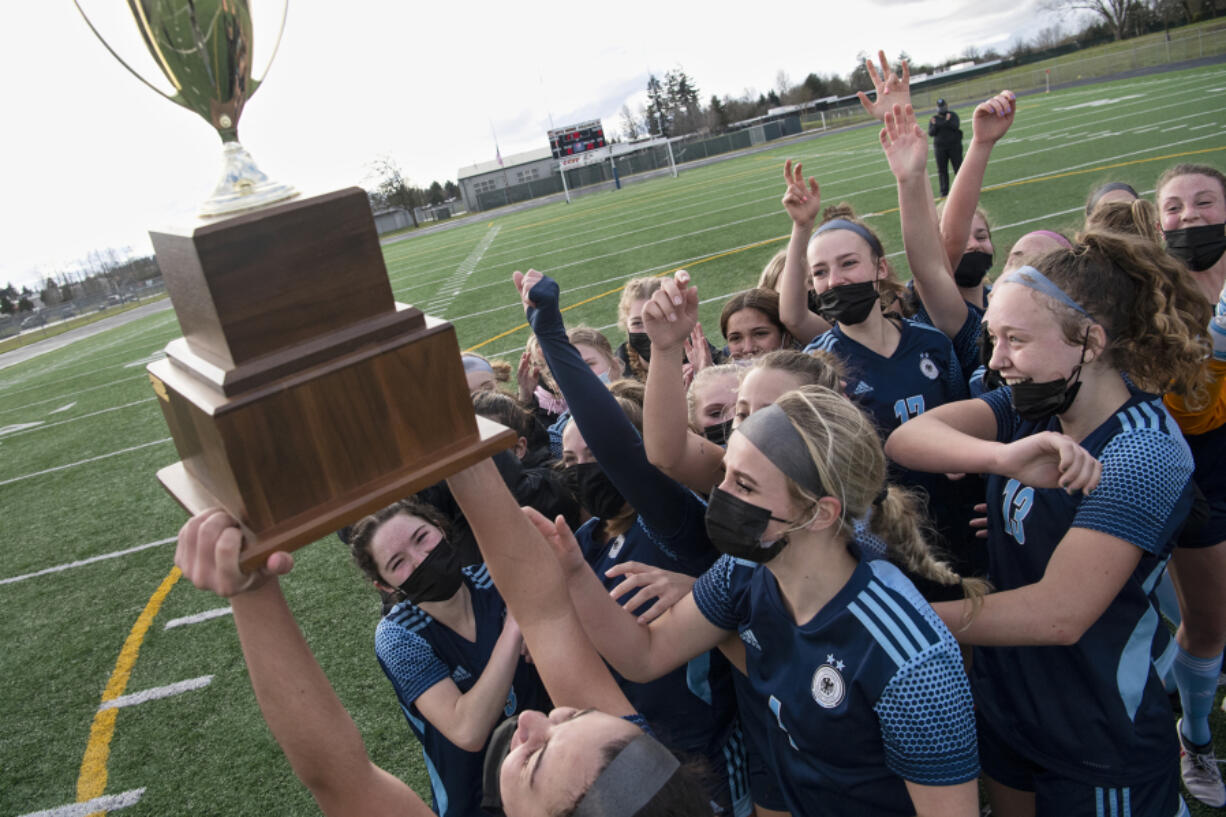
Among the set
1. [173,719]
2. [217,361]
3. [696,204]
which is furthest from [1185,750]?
[696,204]

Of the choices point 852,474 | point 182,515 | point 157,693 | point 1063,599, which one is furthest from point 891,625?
point 182,515

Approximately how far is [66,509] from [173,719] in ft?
17.0

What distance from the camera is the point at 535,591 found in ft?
4.81

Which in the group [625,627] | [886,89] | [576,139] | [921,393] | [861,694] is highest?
[576,139]

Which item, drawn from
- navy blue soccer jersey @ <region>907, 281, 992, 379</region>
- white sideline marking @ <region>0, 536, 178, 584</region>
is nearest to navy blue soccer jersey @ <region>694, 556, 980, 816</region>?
navy blue soccer jersey @ <region>907, 281, 992, 379</region>

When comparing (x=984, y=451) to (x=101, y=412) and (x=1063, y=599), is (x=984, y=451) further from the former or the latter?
(x=101, y=412)

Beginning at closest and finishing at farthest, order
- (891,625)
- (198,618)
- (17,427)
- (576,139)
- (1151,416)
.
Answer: (891,625) → (1151,416) → (198,618) → (17,427) → (576,139)

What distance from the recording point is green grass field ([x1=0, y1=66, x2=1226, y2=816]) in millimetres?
3955

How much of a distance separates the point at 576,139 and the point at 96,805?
112ft

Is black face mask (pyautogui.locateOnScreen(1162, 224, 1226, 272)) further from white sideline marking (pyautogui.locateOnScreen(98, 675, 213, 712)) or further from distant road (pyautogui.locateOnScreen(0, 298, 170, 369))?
distant road (pyautogui.locateOnScreen(0, 298, 170, 369))

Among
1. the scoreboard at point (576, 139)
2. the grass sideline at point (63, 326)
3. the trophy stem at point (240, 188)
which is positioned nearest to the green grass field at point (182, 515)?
the trophy stem at point (240, 188)

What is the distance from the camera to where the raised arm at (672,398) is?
1931 millimetres

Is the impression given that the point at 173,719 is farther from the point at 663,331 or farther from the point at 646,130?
the point at 646,130

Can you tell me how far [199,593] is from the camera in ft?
19.2
